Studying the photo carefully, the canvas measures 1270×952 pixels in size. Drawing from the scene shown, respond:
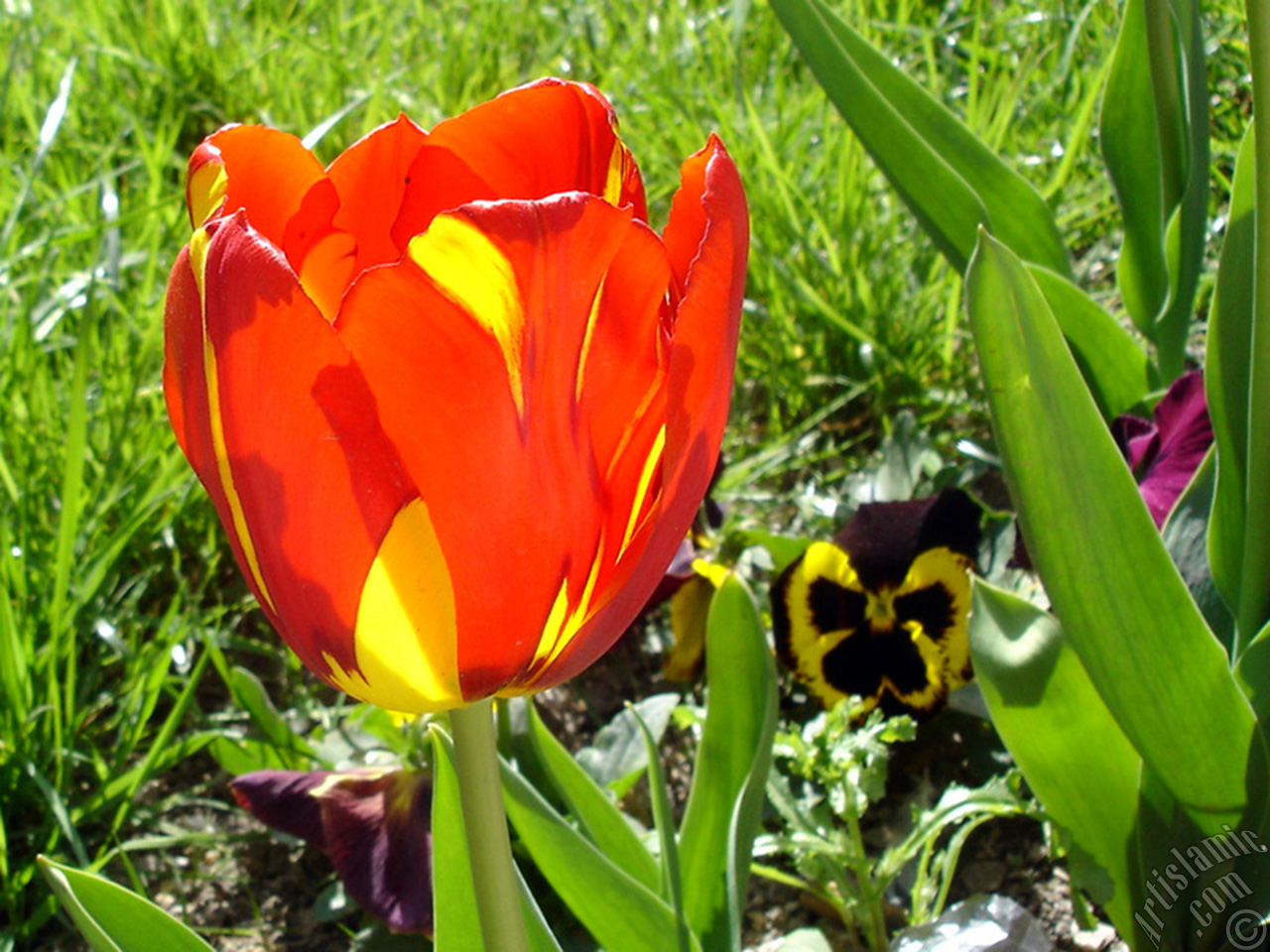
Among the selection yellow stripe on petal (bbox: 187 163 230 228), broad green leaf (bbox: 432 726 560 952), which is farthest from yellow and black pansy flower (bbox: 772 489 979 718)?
yellow stripe on petal (bbox: 187 163 230 228)

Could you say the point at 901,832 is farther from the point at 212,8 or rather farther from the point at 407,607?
the point at 212,8

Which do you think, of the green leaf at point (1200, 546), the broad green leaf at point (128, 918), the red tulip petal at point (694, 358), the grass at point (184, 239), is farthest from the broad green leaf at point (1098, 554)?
the grass at point (184, 239)

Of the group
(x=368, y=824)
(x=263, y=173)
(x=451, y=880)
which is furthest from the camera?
(x=368, y=824)

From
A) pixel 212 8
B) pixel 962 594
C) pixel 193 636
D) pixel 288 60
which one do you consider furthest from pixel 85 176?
pixel 962 594

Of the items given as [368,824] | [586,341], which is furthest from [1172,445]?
[586,341]

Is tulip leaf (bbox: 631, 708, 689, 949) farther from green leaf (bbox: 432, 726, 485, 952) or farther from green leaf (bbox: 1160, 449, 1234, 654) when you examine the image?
green leaf (bbox: 1160, 449, 1234, 654)

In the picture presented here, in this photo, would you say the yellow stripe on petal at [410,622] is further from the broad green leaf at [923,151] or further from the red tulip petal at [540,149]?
the broad green leaf at [923,151]

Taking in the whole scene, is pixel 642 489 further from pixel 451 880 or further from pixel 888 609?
pixel 888 609
